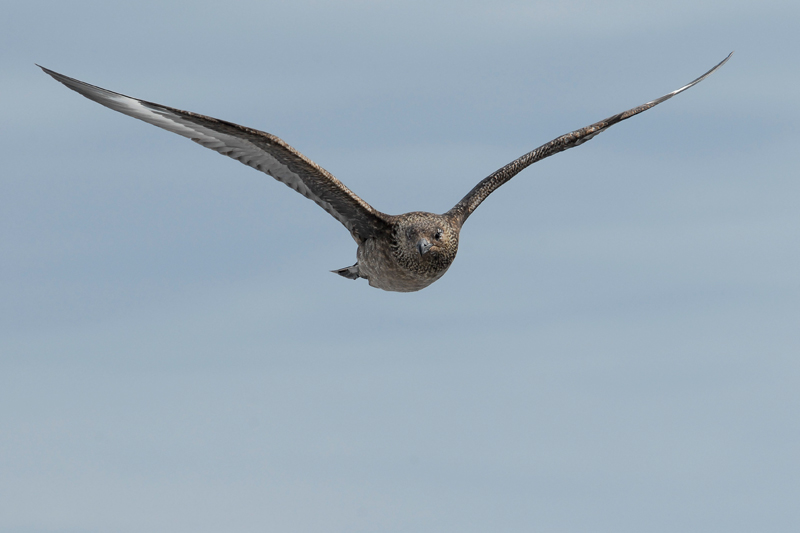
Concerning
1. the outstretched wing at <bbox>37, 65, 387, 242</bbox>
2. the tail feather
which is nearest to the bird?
the outstretched wing at <bbox>37, 65, 387, 242</bbox>

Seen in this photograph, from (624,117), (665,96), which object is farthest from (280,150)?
(665,96)

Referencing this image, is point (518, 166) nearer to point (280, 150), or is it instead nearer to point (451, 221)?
point (451, 221)

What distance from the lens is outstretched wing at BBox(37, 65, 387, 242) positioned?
41.7 feet

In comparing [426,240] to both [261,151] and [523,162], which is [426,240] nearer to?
[261,151]

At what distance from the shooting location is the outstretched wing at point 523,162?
15578 millimetres

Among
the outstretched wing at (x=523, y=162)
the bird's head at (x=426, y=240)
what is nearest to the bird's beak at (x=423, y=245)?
the bird's head at (x=426, y=240)

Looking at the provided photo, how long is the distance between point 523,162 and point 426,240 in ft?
11.3

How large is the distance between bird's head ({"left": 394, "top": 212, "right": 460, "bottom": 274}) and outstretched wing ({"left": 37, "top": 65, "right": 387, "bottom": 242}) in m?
0.47

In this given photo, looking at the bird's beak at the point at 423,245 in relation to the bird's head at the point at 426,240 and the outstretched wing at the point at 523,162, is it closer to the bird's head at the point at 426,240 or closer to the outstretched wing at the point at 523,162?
the bird's head at the point at 426,240

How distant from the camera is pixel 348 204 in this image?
14.5 m

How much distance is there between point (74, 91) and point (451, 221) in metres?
5.82

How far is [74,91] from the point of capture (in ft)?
41.3

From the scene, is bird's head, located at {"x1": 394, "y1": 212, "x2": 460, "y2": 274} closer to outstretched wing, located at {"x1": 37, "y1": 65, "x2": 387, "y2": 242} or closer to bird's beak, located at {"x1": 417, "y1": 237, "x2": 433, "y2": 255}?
bird's beak, located at {"x1": 417, "y1": 237, "x2": 433, "y2": 255}

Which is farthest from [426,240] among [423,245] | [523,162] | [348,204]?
[523,162]
